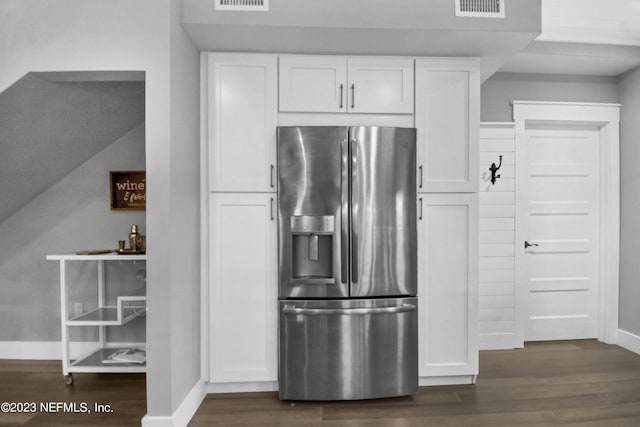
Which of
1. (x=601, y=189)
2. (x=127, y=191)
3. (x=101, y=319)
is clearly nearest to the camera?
(x=101, y=319)

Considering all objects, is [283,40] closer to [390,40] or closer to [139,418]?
[390,40]

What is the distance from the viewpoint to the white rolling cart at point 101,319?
2814mm

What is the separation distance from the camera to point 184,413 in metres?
2.32

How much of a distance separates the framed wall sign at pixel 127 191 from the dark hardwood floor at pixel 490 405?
1.65 m

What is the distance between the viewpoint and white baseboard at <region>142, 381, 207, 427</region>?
7.14 feet

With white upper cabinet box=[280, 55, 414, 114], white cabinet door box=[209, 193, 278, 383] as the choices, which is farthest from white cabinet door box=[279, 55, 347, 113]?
white cabinet door box=[209, 193, 278, 383]

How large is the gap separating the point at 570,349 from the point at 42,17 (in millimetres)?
4624

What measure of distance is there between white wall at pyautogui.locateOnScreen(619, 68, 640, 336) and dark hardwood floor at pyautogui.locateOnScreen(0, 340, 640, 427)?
575mm

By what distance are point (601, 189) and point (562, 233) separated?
0.56 metres

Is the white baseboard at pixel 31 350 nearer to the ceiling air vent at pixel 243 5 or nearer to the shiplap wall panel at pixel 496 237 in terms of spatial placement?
the ceiling air vent at pixel 243 5

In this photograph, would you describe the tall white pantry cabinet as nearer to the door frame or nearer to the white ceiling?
the white ceiling

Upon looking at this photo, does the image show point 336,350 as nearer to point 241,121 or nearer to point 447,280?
point 447,280

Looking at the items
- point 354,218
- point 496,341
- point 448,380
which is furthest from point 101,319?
point 496,341

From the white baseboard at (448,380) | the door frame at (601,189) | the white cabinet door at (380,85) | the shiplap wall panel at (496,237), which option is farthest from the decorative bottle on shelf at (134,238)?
the door frame at (601,189)
